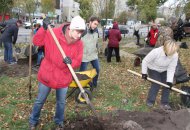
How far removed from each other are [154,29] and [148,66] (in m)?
5.60

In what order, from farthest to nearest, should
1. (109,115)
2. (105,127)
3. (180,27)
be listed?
(180,27) → (109,115) → (105,127)

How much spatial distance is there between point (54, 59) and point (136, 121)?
5.70 ft

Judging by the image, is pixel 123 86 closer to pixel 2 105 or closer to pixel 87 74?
pixel 87 74

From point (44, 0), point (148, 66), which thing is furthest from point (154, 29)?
point (44, 0)

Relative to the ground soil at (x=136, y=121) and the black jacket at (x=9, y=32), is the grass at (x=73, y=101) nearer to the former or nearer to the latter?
the ground soil at (x=136, y=121)

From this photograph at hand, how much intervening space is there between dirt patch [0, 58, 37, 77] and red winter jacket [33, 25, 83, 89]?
445 cm

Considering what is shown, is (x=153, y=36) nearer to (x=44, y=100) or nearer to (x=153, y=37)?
(x=153, y=37)

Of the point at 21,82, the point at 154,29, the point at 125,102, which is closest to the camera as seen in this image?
the point at 125,102

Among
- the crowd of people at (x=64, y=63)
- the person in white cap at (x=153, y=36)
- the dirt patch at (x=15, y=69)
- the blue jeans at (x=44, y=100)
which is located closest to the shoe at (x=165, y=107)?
the crowd of people at (x=64, y=63)

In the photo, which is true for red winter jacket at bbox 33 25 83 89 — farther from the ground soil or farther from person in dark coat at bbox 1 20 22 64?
person in dark coat at bbox 1 20 22 64

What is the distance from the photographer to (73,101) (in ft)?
20.3

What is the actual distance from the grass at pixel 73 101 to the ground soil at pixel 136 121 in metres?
0.38

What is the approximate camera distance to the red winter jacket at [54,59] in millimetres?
4211

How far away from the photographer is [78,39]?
4207 mm
